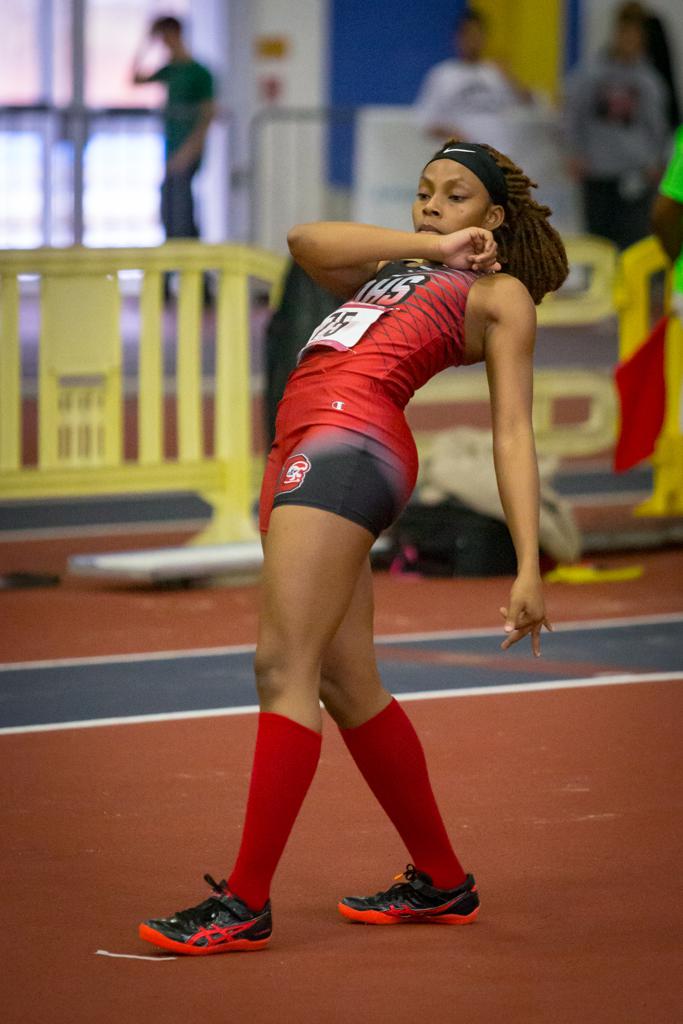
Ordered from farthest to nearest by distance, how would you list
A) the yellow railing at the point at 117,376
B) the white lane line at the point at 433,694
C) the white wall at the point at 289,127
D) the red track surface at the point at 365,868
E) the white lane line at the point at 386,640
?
the white wall at the point at 289,127
the yellow railing at the point at 117,376
the white lane line at the point at 386,640
the white lane line at the point at 433,694
the red track surface at the point at 365,868

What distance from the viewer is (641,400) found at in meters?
8.79

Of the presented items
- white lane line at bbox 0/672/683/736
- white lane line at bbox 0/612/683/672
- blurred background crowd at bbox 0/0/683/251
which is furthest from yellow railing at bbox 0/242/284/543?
blurred background crowd at bbox 0/0/683/251

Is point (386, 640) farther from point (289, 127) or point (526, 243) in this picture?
point (289, 127)

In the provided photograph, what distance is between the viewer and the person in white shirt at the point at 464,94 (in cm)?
1811

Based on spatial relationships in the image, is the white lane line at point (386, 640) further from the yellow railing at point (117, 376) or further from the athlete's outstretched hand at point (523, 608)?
the athlete's outstretched hand at point (523, 608)

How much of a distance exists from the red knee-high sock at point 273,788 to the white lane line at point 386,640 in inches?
124

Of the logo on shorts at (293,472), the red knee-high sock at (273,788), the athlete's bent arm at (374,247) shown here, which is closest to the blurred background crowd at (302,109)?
the athlete's bent arm at (374,247)

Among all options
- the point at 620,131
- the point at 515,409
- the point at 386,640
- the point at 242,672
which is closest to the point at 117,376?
the point at 386,640

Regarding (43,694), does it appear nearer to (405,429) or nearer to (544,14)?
(405,429)

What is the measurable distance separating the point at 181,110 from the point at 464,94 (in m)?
2.85

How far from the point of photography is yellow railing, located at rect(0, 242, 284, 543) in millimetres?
8617

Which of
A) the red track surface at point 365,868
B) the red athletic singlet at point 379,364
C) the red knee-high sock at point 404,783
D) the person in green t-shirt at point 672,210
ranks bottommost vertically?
the red track surface at point 365,868

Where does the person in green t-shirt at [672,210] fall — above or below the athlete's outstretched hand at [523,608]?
above

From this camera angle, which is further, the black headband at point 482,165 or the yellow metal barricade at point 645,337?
the yellow metal barricade at point 645,337
